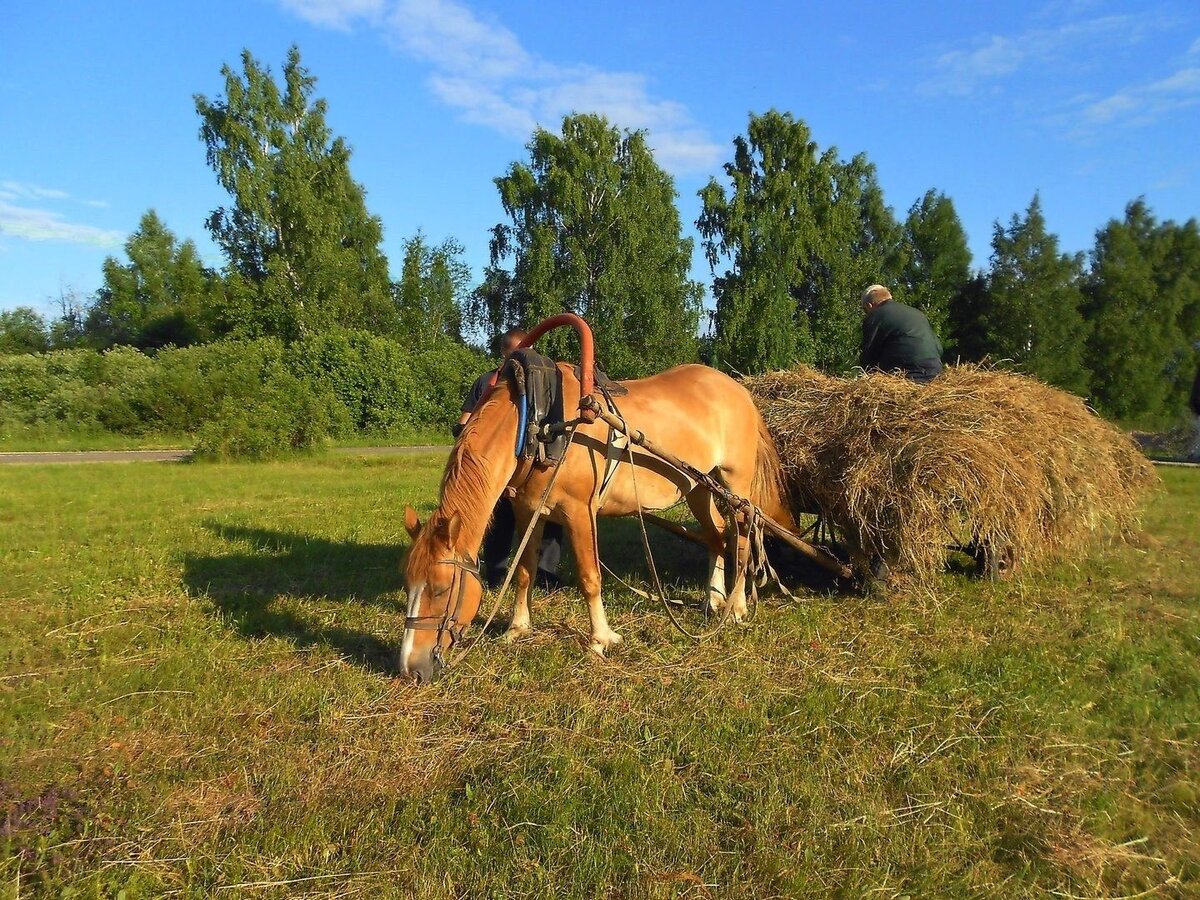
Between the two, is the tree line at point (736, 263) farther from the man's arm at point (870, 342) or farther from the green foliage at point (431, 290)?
the man's arm at point (870, 342)

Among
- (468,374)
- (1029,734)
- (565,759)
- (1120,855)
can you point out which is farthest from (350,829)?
(468,374)

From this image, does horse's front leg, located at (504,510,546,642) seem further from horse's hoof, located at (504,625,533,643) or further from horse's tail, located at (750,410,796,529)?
horse's tail, located at (750,410,796,529)

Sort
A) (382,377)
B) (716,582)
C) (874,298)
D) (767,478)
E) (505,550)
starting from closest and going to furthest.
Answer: (767,478) < (716,582) < (505,550) < (874,298) < (382,377)

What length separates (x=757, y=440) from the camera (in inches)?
206

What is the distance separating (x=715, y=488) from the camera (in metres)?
4.78

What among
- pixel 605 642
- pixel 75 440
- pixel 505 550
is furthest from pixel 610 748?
pixel 75 440

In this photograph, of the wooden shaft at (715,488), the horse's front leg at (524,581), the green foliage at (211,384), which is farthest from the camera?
the green foliage at (211,384)

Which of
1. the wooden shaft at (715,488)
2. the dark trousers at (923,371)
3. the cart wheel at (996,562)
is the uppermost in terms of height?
the dark trousers at (923,371)

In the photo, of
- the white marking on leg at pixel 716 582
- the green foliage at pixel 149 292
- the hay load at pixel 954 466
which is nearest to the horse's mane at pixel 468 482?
the white marking on leg at pixel 716 582

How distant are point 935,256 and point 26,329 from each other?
170ft

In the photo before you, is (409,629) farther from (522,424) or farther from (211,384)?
(211,384)

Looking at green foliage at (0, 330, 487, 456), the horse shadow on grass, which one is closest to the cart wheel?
the horse shadow on grass

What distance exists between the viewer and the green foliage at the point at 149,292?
42.6 meters

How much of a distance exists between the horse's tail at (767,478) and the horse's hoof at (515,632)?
1852 millimetres
